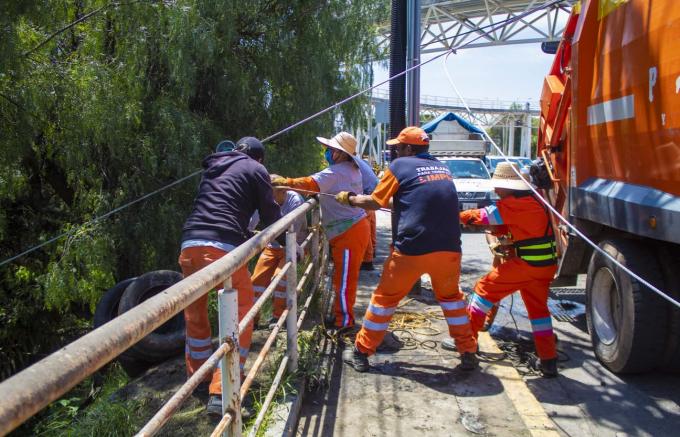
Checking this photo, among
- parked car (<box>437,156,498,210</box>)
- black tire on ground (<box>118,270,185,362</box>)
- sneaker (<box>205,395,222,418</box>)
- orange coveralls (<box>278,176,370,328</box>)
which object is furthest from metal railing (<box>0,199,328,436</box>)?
A: parked car (<box>437,156,498,210</box>)

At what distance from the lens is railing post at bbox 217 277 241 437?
2.20 m

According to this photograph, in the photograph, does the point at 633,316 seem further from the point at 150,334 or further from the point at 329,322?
the point at 150,334

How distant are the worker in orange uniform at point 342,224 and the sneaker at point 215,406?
5.90ft

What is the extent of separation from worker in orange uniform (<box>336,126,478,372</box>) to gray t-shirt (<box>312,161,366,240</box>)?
0.75m

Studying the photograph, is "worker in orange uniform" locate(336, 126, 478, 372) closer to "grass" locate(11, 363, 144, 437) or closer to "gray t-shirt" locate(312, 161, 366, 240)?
"gray t-shirt" locate(312, 161, 366, 240)

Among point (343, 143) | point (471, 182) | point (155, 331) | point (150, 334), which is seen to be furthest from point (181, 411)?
point (471, 182)

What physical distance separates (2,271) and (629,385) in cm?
730

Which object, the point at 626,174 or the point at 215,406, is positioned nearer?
the point at 215,406

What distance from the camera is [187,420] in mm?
3240

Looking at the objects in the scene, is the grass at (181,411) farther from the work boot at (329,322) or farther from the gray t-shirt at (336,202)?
the gray t-shirt at (336,202)

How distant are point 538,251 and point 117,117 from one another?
189 inches

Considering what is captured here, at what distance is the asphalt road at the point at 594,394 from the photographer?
11.6 feet

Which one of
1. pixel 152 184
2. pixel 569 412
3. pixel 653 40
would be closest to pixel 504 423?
pixel 569 412

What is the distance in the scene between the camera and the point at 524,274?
4219 mm
